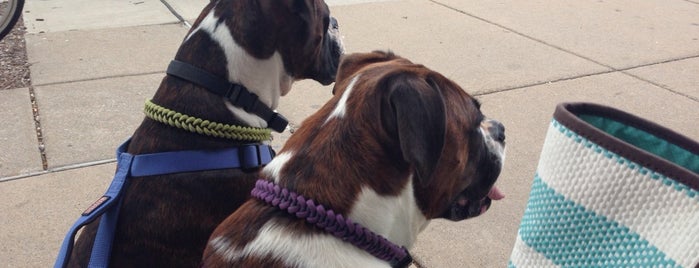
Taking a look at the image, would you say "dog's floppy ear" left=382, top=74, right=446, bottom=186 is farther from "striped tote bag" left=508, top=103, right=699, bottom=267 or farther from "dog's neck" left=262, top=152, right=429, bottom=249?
"striped tote bag" left=508, top=103, right=699, bottom=267

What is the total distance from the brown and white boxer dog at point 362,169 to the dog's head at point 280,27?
2.24 ft

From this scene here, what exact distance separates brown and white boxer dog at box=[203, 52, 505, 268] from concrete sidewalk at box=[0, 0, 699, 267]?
4.92ft

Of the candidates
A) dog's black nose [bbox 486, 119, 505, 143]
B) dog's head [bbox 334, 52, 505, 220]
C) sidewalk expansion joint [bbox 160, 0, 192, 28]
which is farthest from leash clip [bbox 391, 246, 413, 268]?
sidewalk expansion joint [bbox 160, 0, 192, 28]

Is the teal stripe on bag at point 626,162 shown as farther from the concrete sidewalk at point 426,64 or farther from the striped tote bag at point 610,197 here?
the concrete sidewalk at point 426,64

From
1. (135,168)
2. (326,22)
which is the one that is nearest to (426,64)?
(326,22)

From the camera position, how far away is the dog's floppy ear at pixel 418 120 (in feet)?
6.03

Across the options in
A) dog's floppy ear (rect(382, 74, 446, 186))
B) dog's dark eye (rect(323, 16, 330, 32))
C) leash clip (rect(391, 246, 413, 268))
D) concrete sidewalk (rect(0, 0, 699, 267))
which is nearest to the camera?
dog's floppy ear (rect(382, 74, 446, 186))

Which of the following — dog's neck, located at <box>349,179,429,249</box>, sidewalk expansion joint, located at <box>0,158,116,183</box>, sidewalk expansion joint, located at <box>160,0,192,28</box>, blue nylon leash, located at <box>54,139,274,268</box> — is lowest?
sidewalk expansion joint, located at <box>160,0,192,28</box>

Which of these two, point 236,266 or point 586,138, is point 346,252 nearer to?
point 236,266

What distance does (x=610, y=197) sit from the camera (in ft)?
5.72

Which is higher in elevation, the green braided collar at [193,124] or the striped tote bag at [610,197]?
the striped tote bag at [610,197]

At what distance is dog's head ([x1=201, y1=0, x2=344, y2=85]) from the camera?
Result: 2740 millimetres

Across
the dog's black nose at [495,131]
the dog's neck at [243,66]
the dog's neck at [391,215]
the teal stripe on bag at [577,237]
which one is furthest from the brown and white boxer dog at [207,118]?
the teal stripe on bag at [577,237]

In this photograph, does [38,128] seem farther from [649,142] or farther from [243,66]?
[649,142]
